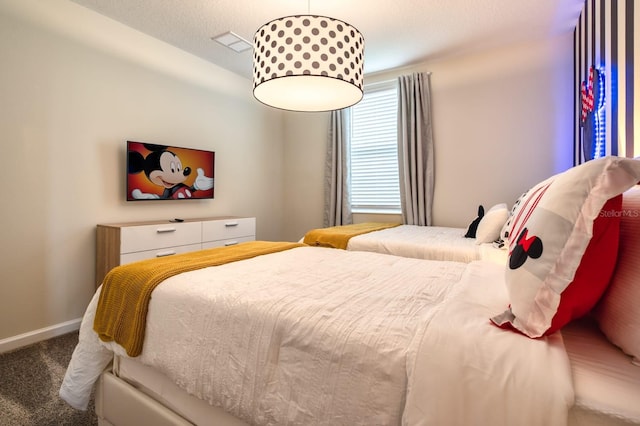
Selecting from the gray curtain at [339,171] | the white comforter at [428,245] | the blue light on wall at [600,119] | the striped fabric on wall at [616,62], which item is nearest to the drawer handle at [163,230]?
the white comforter at [428,245]

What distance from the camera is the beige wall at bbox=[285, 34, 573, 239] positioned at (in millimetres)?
3096

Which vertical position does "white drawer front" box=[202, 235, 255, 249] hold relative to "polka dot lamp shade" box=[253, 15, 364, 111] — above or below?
below

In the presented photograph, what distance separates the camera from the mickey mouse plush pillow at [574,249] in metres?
0.68

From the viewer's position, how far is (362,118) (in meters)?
4.12

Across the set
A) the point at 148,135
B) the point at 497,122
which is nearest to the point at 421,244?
the point at 497,122

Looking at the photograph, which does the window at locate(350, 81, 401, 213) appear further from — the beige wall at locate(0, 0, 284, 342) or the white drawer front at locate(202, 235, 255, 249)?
the beige wall at locate(0, 0, 284, 342)

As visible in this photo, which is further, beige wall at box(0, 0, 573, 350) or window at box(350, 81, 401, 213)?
window at box(350, 81, 401, 213)

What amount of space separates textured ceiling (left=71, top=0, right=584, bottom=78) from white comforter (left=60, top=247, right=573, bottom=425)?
2254mm

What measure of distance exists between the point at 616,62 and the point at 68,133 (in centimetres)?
377

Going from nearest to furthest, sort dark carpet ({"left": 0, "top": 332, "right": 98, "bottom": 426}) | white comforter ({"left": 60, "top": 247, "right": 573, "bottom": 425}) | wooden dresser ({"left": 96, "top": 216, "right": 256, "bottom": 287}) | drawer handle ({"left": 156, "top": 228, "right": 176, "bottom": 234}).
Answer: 1. white comforter ({"left": 60, "top": 247, "right": 573, "bottom": 425})
2. dark carpet ({"left": 0, "top": 332, "right": 98, "bottom": 426})
3. wooden dresser ({"left": 96, "top": 216, "right": 256, "bottom": 287})
4. drawer handle ({"left": 156, "top": 228, "right": 176, "bottom": 234})

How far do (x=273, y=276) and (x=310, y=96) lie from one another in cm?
127

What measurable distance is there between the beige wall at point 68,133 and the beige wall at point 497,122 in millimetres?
2568

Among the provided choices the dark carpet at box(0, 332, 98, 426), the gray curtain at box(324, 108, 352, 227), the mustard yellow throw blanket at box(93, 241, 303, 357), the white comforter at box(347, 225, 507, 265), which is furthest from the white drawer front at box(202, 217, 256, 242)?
the mustard yellow throw blanket at box(93, 241, 303, 357)

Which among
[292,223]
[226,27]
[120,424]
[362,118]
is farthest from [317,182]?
[120,424]
